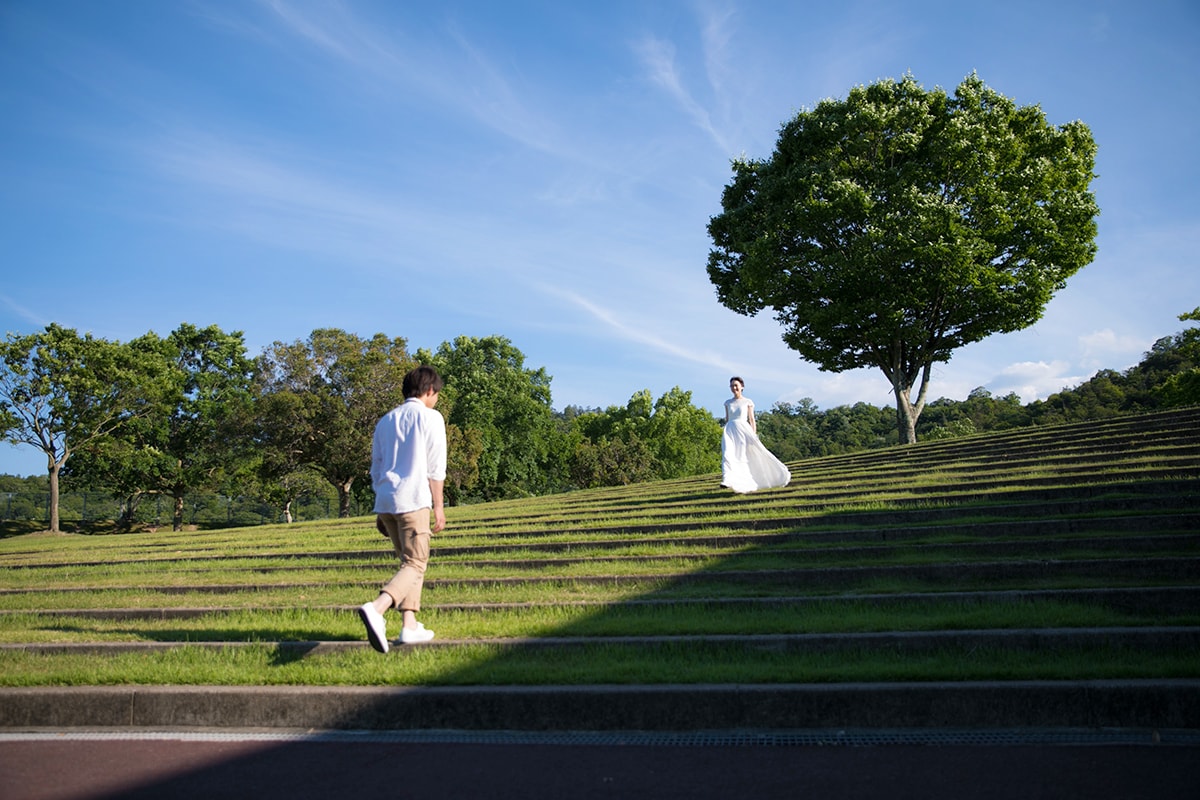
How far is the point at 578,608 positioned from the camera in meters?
6.64

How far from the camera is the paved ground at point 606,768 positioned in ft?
11.2

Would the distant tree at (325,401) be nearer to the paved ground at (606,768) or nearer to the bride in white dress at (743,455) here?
the bride in white dress at (743,455)

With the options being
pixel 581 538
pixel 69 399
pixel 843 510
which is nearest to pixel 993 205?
pixel 843 510

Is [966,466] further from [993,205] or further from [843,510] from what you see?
[993,205]

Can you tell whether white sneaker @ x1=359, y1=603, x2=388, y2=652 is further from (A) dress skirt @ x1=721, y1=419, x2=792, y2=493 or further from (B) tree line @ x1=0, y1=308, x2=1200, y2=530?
(B) tree line @ x1=0, y1=308, x2=1200, y2=530

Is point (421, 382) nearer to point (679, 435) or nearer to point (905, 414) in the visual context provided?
point (905, 414)

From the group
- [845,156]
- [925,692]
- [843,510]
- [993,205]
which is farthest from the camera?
[845,156]

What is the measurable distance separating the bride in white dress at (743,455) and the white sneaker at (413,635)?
331 inches

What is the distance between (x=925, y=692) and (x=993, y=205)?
2259cm

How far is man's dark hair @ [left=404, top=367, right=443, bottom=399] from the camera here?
5.88 metres

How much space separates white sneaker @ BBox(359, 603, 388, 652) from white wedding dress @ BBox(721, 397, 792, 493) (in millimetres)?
8901

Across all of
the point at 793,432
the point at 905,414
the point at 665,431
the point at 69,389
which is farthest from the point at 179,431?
the point at 793,432

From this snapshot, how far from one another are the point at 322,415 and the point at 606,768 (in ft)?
110

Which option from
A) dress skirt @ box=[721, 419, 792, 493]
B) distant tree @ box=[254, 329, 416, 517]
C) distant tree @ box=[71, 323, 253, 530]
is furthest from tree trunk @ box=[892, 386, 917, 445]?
distant tree @ box=[71, 323, 253, 530]
